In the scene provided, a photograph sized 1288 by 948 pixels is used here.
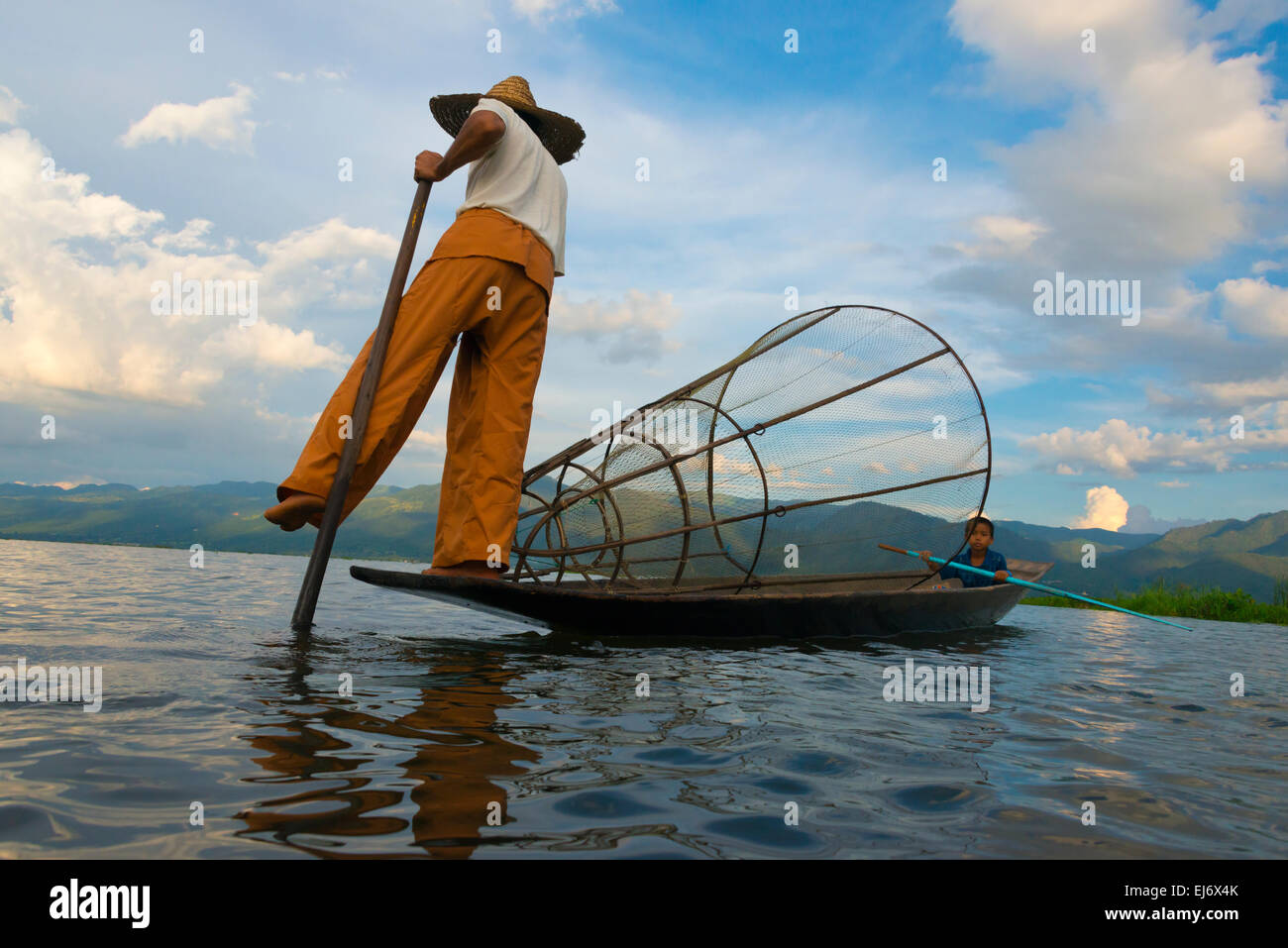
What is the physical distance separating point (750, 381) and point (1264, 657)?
5.44 metres

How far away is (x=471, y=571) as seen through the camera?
4688 mm

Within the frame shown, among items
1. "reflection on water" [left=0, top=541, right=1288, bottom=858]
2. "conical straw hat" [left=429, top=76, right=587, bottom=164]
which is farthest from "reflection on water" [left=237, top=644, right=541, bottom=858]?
"conical straw hat" [left=429, top=76, right=587, bottom=164]

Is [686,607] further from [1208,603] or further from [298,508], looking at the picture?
[1208,603]

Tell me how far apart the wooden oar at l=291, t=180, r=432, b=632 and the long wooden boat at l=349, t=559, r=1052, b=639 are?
28 cm

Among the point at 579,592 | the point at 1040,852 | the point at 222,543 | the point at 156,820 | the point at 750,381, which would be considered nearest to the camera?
the point at 156,820

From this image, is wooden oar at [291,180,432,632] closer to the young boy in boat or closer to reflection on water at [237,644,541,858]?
reflection on water at [237,644,541,858]

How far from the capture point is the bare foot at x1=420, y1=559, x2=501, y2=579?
464cm

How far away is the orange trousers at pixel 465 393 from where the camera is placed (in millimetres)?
4402

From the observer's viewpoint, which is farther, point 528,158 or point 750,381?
point 750,381

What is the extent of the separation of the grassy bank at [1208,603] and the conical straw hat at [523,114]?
12280 mm

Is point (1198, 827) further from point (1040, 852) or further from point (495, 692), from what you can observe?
point (495, 692)

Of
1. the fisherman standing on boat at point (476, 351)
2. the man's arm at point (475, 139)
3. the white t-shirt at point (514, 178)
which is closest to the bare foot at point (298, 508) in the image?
the fisherman standing on boat at point (476, 351)
